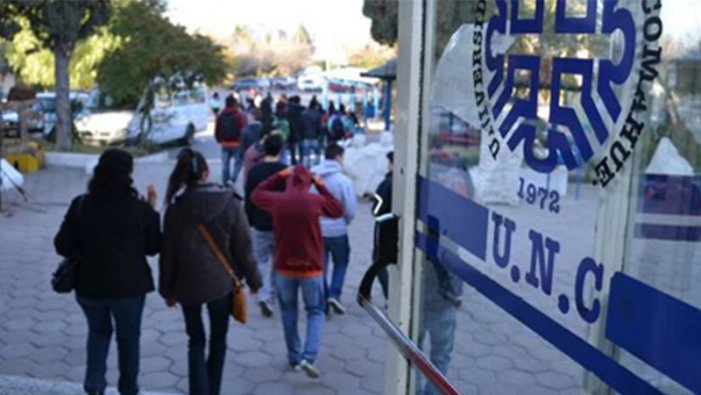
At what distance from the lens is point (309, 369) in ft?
16.4

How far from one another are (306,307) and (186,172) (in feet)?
4.65

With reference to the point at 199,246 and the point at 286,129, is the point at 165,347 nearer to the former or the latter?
the point at 199,246

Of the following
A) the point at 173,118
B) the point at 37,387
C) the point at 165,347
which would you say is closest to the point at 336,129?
the point at 173,118

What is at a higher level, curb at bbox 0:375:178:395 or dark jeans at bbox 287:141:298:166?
dark jeans at bbox 287:141:298:166

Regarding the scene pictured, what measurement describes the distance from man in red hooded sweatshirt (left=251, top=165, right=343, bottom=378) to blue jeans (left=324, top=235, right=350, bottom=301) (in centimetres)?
78

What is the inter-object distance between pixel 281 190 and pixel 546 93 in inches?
141

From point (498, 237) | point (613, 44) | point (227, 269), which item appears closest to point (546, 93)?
point (613, 44)

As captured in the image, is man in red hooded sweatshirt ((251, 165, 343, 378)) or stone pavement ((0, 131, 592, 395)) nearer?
man in red hooded sweatshirt ((251, 165, 343, 378))

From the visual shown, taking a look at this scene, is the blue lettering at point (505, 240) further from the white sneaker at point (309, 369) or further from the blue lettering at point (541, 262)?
the white sneaker at point (309, 369)

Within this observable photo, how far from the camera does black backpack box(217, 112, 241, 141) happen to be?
41.0ft

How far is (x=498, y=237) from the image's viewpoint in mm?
1779

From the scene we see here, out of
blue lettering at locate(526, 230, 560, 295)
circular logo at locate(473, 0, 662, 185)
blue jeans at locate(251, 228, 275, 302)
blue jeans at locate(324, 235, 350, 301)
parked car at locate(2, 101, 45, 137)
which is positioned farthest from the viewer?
parked car at locate(2, 101, 45, 137)

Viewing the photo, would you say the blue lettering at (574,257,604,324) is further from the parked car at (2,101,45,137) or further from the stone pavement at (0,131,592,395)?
the parked car at (2,101,45,137)

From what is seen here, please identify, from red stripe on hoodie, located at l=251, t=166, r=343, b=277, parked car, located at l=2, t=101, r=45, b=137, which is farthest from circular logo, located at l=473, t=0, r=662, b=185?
parked car, located at l=2, t=101, r=45, b=137
